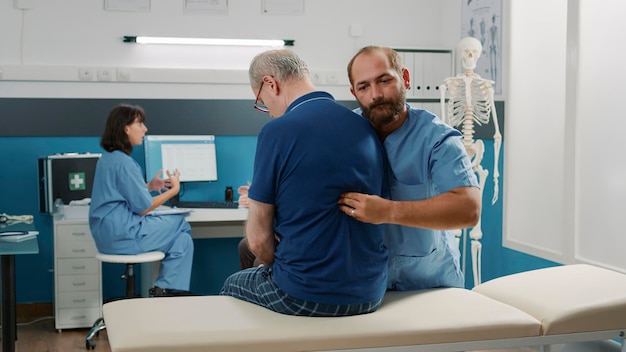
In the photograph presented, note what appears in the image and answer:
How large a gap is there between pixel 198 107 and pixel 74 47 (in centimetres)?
83

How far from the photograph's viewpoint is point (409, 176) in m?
2.29

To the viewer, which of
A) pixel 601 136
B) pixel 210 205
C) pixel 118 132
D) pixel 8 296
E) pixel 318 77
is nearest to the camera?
pixel 601 136

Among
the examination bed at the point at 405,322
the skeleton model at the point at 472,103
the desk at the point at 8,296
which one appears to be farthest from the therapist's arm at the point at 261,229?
the skeleton model at the point at 472,103

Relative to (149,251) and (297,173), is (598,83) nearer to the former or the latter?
(297,173)

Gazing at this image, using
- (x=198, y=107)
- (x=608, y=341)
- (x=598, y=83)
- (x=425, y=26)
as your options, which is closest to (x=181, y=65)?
(x=198, y=107)

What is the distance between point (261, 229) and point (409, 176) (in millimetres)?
472

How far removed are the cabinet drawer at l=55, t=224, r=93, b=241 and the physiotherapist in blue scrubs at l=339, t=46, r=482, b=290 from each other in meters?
2.50

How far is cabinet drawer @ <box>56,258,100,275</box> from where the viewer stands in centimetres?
440

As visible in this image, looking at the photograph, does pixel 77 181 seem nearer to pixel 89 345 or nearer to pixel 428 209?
pixel 89 345

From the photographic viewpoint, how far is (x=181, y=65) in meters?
4.95

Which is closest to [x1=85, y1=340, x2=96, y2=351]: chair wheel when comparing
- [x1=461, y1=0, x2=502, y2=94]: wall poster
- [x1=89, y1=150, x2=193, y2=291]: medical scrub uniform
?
[x1=89, y1=150, x2=193, y2=291]: medical scrub uniform

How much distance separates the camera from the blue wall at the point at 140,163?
4.45 m

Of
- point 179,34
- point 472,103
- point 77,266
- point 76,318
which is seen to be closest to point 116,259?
point 77,266

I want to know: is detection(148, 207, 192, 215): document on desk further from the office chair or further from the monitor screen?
the monitor screen
